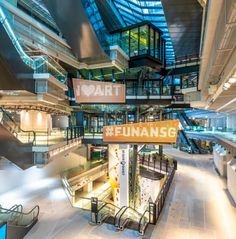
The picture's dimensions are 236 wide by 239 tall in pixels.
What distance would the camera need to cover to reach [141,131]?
583cm

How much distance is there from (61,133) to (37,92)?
347cm

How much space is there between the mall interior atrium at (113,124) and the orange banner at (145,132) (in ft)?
0.09

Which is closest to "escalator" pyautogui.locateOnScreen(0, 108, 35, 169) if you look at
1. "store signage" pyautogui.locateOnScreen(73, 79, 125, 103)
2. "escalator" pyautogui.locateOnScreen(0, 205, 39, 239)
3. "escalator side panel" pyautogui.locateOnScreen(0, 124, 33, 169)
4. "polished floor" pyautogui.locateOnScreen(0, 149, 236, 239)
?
"escalator side panel" pyautogui.locateOnScreen(0, 124, 33, 169)

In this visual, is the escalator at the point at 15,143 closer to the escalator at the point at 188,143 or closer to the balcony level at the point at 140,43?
the balcony level at the point at 140,43

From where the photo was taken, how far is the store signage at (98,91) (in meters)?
4.64

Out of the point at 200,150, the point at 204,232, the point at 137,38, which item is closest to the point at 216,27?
the point at 204,232

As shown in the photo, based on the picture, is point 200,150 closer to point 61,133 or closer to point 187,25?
point 187,25

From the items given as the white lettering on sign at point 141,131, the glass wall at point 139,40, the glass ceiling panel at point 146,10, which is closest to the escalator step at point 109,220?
the white lettering on sign at point 141,131

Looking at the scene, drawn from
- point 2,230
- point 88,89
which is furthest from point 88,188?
point 88,89

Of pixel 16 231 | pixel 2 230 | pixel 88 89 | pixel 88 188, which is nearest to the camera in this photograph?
pixel 88 89

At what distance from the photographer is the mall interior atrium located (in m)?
5.95

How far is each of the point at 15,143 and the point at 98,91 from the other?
5771mm

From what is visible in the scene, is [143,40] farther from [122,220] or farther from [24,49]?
[122,220]

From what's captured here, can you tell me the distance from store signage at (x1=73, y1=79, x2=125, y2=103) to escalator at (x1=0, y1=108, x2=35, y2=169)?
5198mm
